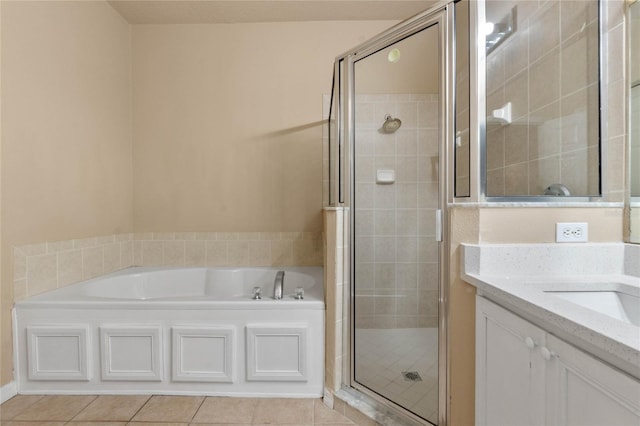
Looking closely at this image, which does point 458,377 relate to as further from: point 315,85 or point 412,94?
point 315,85

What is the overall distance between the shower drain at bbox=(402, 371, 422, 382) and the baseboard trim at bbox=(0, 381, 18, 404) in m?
2.16

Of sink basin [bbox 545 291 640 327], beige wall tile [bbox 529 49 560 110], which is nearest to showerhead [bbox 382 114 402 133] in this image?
beige wall tile [bbox 529 49 560 110]

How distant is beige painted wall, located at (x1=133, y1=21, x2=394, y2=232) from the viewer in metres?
2.58

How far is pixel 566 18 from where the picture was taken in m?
1.31

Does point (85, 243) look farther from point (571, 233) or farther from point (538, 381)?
point (571, 233)

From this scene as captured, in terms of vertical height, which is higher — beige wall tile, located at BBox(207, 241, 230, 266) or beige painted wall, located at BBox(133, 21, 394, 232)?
→ beige painted wall, located at BBox(133, 21, 394, 232)

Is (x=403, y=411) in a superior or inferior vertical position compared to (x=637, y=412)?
inferior

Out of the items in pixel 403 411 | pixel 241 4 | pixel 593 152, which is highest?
pixel 241 4

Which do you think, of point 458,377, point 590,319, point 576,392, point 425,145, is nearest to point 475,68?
point 425,145

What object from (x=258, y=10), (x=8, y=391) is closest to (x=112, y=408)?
(x=8, y=391)

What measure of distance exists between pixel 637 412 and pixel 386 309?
1.37 m

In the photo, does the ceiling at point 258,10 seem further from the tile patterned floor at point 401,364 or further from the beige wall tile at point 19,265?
the tile patterned floor at point 401,364

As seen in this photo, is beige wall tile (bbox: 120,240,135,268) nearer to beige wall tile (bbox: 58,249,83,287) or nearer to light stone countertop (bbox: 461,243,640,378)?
beige wall tile (bbox: 58,249,83,287)

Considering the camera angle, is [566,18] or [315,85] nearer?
[566,18]
